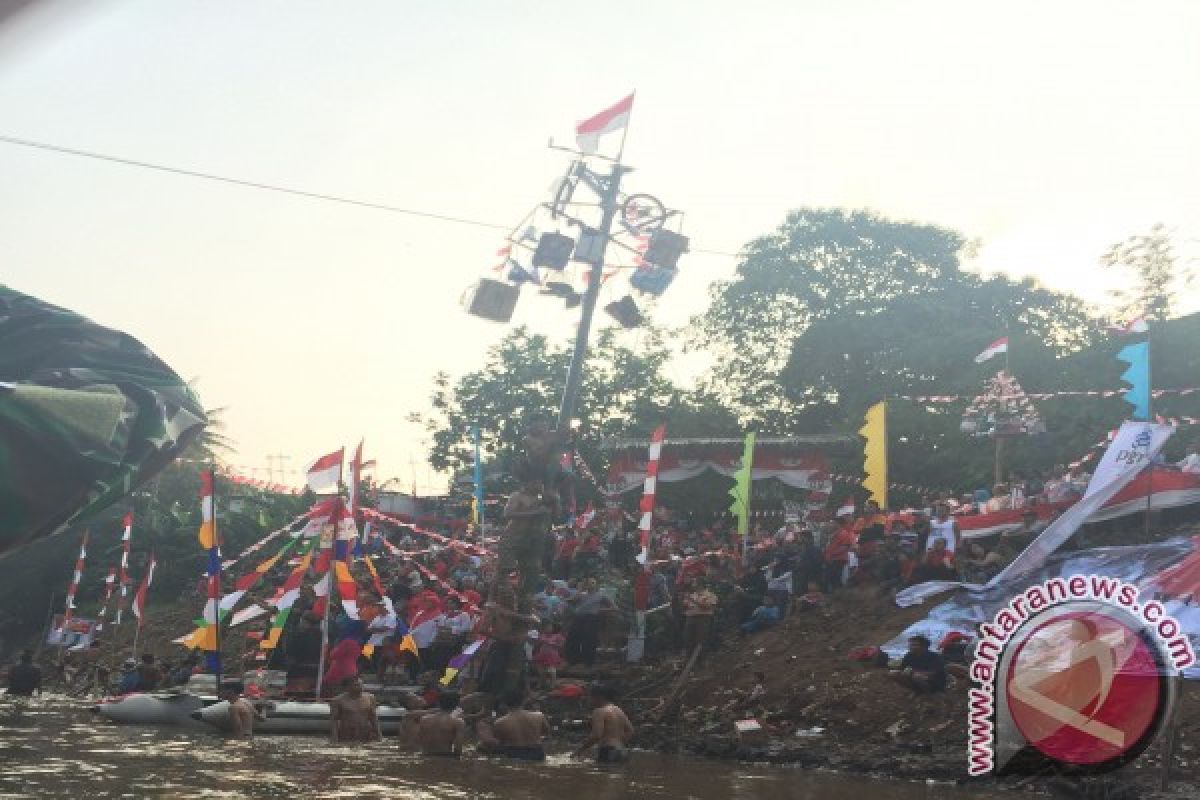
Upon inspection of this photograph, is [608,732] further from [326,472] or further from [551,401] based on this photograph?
[551,401]

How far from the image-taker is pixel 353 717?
15227mm

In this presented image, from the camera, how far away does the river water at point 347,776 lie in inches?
450

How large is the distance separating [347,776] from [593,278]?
7722mm

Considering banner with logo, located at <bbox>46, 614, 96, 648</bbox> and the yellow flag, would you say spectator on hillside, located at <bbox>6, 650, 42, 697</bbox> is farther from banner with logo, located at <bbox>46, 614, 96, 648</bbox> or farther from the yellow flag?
the yellow flag

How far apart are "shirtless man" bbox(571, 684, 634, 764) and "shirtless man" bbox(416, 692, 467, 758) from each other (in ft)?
5.09

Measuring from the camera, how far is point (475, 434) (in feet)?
99.9

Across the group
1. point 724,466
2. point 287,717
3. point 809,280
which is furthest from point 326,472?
point 809,280

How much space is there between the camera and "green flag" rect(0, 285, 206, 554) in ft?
6.68

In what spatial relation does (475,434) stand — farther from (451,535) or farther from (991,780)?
(991,780)

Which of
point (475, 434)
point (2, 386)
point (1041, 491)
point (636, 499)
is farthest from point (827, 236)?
point (2, 386)

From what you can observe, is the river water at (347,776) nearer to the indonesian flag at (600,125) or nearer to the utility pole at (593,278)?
the utility pole at (593,278)

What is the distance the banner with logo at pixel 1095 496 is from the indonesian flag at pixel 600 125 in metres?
8.14

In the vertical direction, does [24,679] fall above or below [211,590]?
below

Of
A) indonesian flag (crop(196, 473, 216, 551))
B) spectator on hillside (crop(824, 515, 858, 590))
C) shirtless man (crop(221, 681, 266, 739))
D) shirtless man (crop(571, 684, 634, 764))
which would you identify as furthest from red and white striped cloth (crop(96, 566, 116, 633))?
shirtless man (crop(571, 684, 634, 764))
